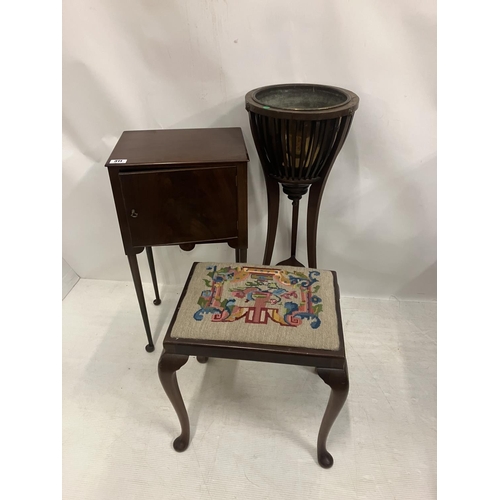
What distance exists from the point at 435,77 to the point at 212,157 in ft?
2.41

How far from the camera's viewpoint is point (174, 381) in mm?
1026

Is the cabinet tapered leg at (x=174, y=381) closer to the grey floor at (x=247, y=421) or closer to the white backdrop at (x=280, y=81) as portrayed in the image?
the grey floor at (x=247, y=421)

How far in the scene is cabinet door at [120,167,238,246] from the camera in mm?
1060

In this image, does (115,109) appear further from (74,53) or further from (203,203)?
(203,203)

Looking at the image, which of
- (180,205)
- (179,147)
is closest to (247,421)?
(180,205)

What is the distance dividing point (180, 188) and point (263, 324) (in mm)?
433

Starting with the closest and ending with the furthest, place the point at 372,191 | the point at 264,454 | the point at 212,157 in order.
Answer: the point at 212,157, the point at 264,454, the point at 372,191

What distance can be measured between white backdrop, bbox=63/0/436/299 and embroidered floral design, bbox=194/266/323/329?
0.45m

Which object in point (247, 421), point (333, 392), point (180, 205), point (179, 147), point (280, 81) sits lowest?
point (247, 421)

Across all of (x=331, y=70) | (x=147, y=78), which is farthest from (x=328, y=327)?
(x=147, y=78)

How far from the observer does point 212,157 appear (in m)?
1.06

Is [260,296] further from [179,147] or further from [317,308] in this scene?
[179,147]

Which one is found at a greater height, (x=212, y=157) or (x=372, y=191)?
(x=212, y=157)

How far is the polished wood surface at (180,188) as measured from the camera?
3.45ft
